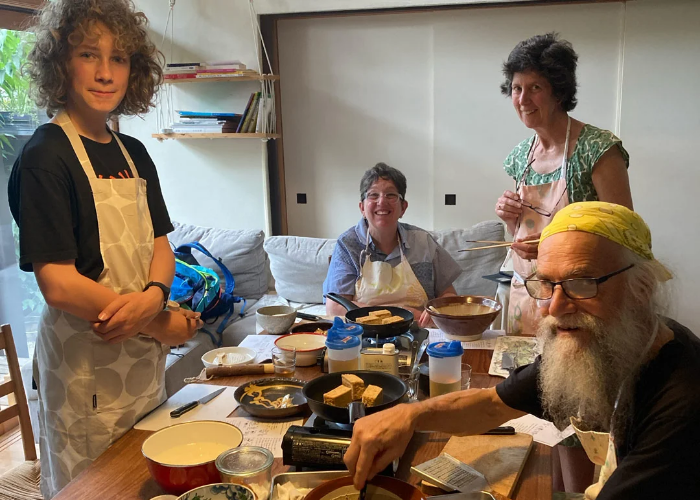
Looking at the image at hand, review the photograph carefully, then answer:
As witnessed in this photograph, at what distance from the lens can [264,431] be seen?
1.35m

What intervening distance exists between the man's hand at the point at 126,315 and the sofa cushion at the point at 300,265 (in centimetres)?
205

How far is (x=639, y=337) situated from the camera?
1.01 meters

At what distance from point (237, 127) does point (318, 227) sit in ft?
2.82

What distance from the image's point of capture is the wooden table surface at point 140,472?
1103 mm

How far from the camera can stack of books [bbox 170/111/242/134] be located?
3699 mm

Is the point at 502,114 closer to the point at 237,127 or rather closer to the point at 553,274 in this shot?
the point at 237,127

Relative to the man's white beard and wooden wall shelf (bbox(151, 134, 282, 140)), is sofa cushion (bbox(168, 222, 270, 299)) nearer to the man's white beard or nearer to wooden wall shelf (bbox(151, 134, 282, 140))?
wooden wall shelf (bbox(151, 134, 282, 140))

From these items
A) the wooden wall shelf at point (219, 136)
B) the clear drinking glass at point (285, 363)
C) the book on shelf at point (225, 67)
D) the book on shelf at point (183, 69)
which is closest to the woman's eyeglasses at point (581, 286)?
the clear drinking glass at point (285, 363)

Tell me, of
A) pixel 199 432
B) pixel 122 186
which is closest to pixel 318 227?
pixel 122 186

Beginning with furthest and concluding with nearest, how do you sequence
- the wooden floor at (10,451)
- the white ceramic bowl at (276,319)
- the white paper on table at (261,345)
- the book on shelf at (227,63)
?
the book on shelf at (227,63) → the wooden floor at (10,451) → the white ceramic bowl at (276,319) → the white paper on table at (261,345)

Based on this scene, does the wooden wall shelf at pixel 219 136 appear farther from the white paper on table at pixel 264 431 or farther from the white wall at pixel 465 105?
the white paper on table at pixel 264 431

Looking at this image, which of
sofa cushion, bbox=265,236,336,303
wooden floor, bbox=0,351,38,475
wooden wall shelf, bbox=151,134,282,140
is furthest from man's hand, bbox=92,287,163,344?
wooden wall shelf, bbox=151,134,282,140

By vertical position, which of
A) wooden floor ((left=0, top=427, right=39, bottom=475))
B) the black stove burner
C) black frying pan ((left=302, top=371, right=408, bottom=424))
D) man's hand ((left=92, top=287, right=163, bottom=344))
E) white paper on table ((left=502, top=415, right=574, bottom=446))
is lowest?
wooden floor ((left=0, top=427, right=39, bottom=475))

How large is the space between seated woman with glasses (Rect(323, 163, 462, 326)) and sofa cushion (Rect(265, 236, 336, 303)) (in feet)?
2.98
